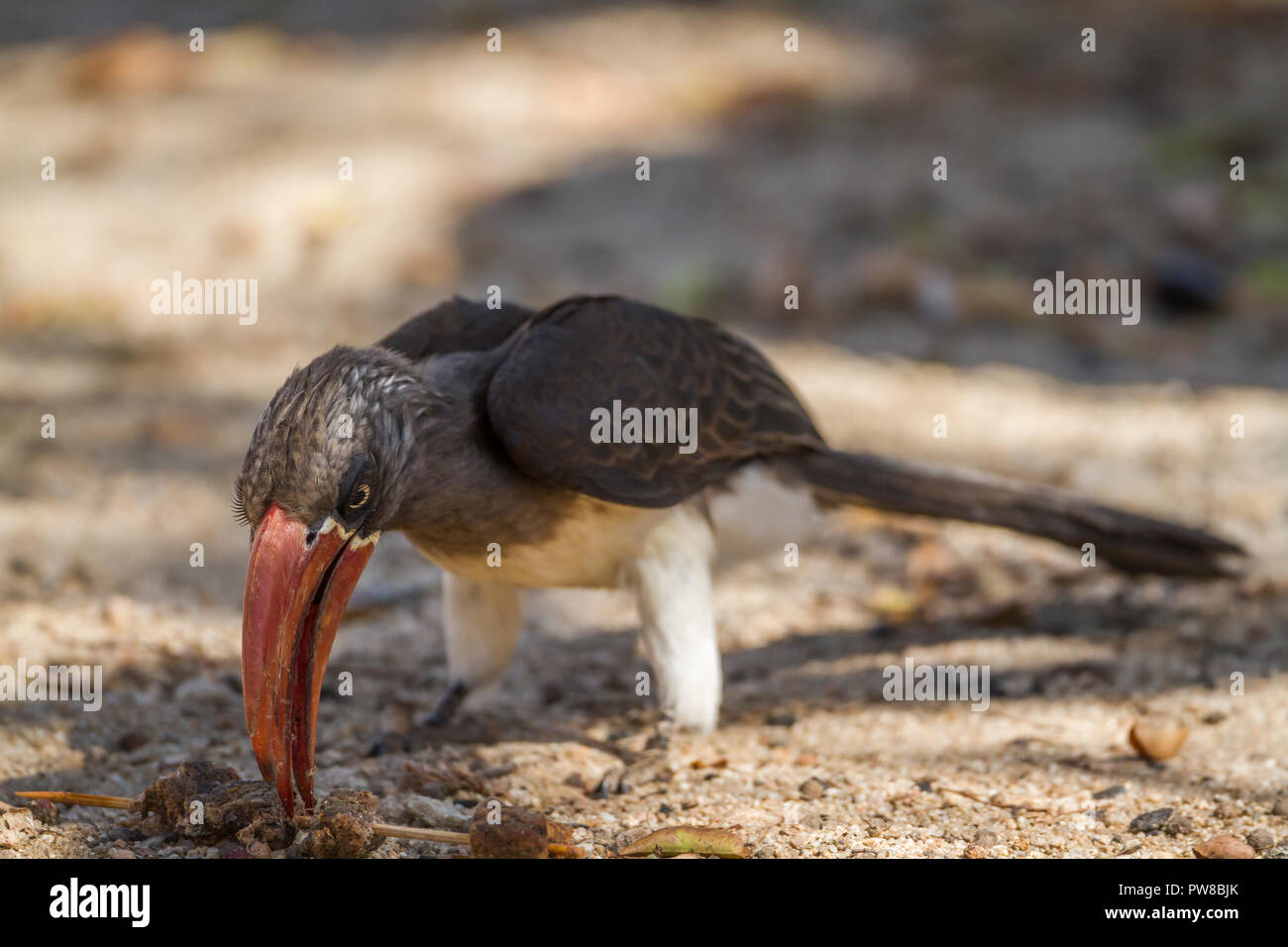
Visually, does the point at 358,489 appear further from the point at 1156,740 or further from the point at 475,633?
the point at 1156,740

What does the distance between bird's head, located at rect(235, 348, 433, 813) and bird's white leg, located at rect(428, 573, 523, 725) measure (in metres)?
1.15

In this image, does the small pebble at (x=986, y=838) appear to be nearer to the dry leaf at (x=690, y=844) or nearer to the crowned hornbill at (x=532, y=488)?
the dry leaf at (x=690, y=844)

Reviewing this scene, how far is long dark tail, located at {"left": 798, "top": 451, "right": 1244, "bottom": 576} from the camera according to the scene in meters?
5.36

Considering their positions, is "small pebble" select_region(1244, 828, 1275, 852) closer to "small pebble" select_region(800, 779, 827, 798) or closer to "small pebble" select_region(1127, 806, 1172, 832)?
"small pebble" select_region(1127, 806, 1172, 832)

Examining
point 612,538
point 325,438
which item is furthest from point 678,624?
point 325,438

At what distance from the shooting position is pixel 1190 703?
498 centimetres

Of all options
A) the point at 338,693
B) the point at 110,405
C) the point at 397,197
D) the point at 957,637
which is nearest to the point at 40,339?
the point at 110,405

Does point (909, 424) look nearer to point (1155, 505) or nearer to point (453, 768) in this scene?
point (1155, 505)

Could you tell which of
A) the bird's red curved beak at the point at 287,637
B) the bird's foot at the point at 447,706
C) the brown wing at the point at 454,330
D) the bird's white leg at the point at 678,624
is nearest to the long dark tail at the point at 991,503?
the bird's white leg at the point at 678,624

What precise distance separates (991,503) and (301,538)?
2.87m

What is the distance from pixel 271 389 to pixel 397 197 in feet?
8.53

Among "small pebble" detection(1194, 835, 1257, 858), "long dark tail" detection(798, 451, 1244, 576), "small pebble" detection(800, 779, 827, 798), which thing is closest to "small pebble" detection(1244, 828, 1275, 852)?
"small pebble" detection(1194, 835, 1257, 858)

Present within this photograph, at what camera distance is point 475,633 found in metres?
5.16

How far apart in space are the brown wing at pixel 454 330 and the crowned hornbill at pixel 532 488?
10 mm
